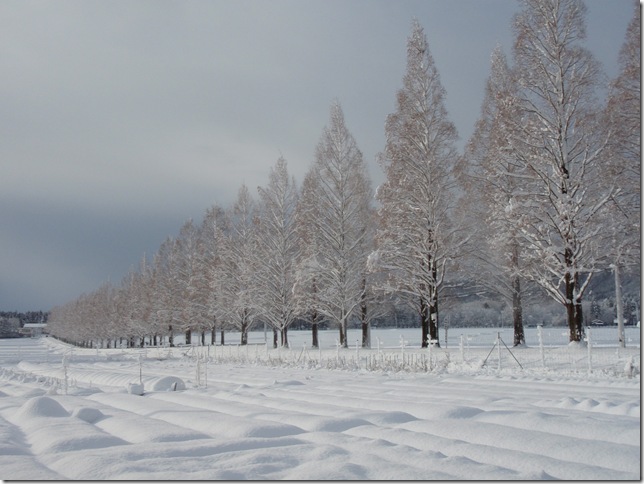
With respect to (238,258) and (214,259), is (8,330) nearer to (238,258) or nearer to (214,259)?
(214,259)

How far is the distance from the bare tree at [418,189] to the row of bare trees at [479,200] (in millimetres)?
53

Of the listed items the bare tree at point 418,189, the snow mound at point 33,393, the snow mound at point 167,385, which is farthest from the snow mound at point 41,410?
the bare tree at point 418,189

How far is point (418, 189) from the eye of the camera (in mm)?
20281

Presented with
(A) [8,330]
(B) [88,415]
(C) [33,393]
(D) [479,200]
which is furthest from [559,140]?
(A) [8,330]

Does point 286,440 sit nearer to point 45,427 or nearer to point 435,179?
point 45,427

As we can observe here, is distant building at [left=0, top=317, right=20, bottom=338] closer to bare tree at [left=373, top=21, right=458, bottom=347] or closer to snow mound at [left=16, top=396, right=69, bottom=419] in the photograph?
bare tree at [left=373, top=21, right=458, bottom=347]

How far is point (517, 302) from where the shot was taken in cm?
2131

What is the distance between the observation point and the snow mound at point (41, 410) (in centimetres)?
762

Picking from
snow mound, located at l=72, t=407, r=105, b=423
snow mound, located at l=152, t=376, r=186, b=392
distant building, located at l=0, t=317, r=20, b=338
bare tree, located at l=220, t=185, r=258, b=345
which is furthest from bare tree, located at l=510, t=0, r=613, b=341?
distant building, located at l=0, t=317, r=20, b=338

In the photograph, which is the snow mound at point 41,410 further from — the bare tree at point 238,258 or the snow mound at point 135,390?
the bare tree at point 238,258

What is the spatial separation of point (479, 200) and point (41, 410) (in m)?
16.8

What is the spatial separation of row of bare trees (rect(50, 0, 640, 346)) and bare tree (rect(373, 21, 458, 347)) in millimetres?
53

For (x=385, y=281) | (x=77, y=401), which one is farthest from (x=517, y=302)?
(x=77, y=401)

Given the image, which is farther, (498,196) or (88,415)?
(498,196)
